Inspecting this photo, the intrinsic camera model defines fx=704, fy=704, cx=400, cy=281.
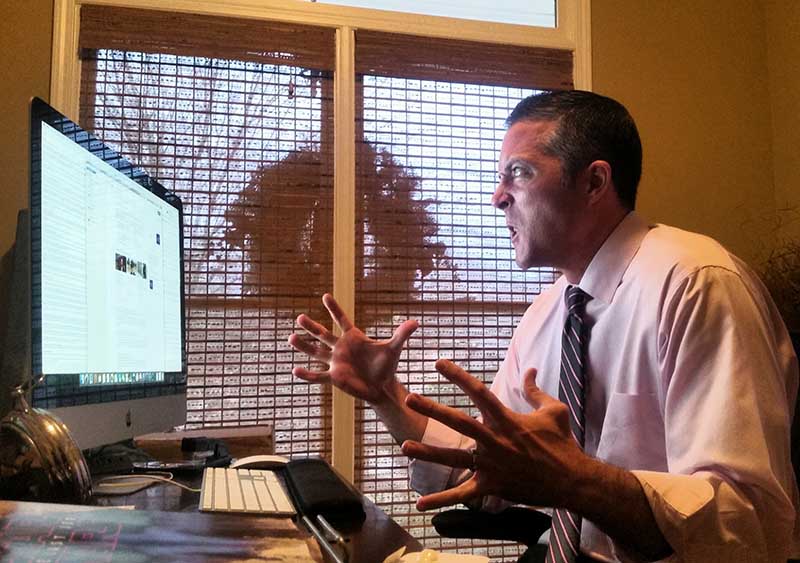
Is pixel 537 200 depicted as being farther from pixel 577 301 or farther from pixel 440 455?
pixel 440 455

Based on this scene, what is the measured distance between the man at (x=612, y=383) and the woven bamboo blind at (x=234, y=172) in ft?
2.95

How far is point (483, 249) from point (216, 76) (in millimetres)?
1105

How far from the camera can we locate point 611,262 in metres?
1.41

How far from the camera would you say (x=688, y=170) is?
2.75 metres

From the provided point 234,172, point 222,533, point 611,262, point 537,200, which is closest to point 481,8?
point 234,172

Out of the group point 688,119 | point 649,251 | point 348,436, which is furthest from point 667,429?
point 688,119

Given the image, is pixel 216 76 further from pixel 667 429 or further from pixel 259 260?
pixel 667 429

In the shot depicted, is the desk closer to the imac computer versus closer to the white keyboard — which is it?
the white keyboard

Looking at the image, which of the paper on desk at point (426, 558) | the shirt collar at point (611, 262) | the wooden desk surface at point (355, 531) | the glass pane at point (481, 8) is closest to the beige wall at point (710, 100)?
the glass pane at point (481, 8)

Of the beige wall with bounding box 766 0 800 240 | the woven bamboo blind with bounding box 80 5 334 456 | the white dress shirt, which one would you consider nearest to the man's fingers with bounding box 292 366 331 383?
the white dress shirt

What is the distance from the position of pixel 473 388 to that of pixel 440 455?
0.35 feet

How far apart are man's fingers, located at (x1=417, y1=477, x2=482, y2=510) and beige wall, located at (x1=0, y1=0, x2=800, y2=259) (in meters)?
2.06

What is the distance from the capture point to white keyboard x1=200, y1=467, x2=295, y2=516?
892 millimetres

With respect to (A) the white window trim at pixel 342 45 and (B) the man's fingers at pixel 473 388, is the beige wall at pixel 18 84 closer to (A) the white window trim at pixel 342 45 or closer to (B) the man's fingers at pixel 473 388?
(A) the white window trim at pixel 342 45
